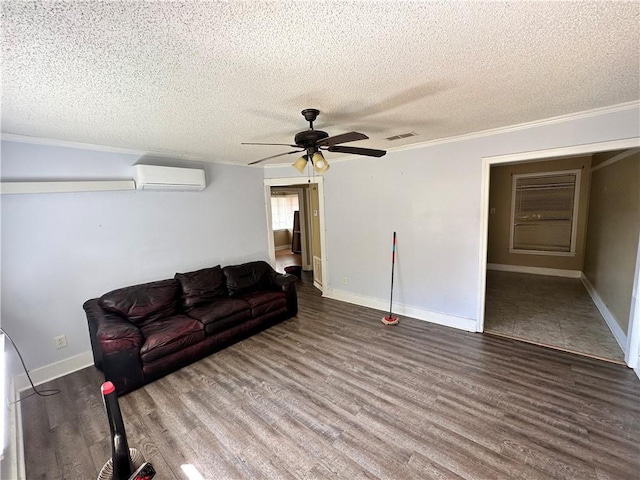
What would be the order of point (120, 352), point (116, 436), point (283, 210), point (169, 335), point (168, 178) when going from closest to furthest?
point (116, 436)
point (120, 352)
point (169, 335)
point (168, 178)
point (283, 210)

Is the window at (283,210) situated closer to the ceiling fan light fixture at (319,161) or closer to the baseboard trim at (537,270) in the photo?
the baseboard trim at (537,270)

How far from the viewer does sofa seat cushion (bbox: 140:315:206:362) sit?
259 cm

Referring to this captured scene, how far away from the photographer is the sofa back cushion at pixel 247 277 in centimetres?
380

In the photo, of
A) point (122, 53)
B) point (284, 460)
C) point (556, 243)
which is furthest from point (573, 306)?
point (122, 53)

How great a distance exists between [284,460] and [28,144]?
11.8 feet

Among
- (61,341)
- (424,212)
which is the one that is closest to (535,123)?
(424,212)

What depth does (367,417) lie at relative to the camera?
209 centimetres

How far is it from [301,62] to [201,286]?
295 cm

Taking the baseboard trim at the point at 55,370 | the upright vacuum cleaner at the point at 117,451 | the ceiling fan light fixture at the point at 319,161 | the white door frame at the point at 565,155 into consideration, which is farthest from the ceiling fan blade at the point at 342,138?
the baseboard trim at the point at 55,370

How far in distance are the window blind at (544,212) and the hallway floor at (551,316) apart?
0.81 m

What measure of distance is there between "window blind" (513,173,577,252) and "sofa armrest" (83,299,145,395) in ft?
23.1

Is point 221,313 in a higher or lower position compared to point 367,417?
higher

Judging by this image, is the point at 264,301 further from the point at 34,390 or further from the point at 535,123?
the point at 535,123

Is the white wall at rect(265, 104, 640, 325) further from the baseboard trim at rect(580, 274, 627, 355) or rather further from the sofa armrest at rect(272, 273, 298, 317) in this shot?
the baseboard trim at rect(580, 274, 627, 355)
